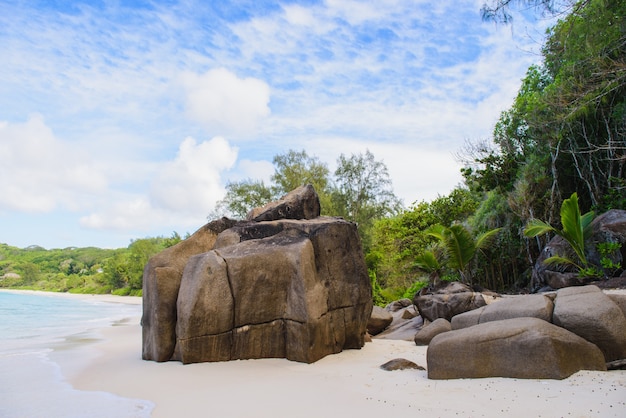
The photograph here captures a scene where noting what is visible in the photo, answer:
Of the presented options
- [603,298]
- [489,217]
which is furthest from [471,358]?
[489,217]

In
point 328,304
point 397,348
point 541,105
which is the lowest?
point 397,348

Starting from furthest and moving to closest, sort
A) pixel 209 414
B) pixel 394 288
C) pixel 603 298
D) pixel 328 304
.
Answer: pixel 394 288 < pixel 328 304 < pixel 603 298 < pixel 209 414

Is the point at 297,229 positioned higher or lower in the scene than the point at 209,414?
higher

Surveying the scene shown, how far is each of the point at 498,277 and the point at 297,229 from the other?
11965mm

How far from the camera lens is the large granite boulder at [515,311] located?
6035mm

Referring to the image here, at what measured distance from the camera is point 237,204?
36562 millimetres

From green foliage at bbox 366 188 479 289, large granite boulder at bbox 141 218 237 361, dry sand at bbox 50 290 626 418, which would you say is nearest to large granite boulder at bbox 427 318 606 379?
A: dry sand at bbox 50 290 626 418

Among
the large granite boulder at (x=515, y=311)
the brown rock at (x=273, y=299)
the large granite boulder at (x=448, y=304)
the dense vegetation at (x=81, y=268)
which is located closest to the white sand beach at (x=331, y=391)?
the brown rock at (x=273, y=299)

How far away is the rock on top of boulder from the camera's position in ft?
A: 30.6

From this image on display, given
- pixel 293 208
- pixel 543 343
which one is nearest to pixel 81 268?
pixel 293 208

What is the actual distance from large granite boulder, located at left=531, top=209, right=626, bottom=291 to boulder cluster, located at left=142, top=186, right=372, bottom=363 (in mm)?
6370

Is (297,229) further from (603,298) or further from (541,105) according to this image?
(541,105)

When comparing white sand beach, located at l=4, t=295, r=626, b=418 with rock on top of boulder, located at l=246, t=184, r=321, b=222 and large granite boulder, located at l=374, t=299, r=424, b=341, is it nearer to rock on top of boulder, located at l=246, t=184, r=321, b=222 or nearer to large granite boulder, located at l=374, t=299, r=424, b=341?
large granite boulder, located at l=374, t=299, r=424, b=341

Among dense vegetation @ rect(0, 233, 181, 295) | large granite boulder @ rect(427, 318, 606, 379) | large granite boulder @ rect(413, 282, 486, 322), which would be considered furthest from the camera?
dense vegetation @ rect(0, 233, 181, 295)
